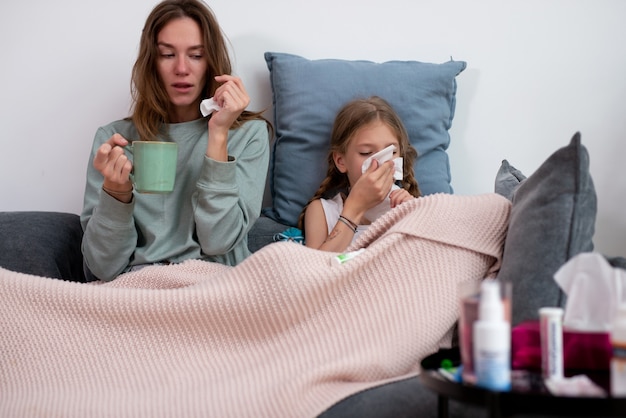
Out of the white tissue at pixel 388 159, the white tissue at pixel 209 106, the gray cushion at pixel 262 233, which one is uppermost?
the white tissue at pixel 209 106

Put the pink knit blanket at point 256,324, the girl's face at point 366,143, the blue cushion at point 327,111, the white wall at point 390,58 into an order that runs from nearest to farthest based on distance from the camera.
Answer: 1. the pink knit blanket at point 256,324
2. the girl's face at point 366,143
3. the blue cushion at point 327,111
4. the white wall at point 390,58

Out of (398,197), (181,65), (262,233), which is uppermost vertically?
(181,65)

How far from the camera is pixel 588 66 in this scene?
234 cm

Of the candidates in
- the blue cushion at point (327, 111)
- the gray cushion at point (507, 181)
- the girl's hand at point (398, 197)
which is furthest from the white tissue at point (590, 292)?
the blue cushion at point (327, 111)

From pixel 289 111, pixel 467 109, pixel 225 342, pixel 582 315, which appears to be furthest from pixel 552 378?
pixel 467 109

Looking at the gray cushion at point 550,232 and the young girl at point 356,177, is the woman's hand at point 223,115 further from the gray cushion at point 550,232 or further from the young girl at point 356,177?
the gray cushion at point 550,232

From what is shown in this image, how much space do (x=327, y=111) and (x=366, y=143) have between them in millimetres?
183

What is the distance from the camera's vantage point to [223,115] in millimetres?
1863

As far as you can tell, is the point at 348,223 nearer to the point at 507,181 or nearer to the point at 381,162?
the point at 381,162

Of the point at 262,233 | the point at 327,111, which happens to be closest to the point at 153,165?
the point at 262,233

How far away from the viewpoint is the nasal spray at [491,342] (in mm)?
889

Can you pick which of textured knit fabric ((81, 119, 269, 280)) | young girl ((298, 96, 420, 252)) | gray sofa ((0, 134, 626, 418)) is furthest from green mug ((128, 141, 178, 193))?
gray sofa ((0, 134, 626, 418))

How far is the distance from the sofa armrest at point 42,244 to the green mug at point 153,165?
39 cm

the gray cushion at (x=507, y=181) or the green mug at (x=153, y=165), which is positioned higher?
the green mug at (x=153, y=165)
